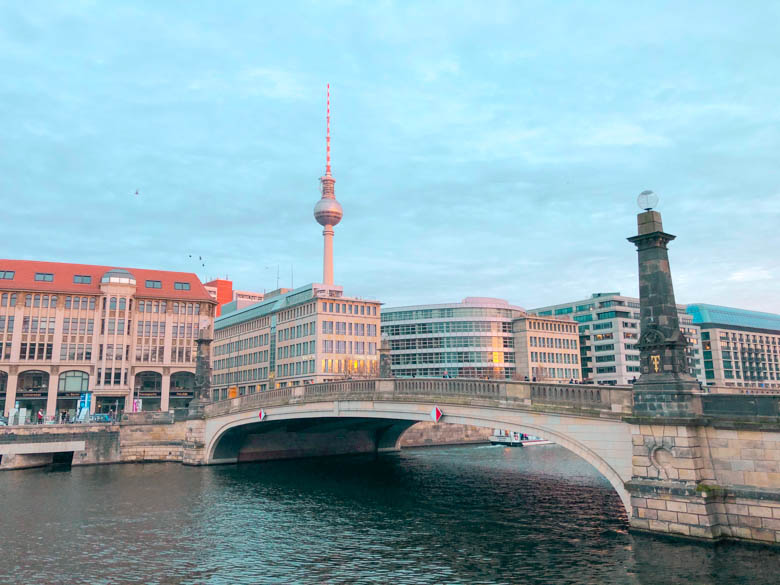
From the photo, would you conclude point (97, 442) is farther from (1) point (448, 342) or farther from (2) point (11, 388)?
(1) point (448, 342)

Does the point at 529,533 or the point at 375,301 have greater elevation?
the point at 375,301

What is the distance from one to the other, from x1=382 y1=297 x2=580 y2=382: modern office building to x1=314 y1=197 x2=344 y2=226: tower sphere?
32752 millimetres

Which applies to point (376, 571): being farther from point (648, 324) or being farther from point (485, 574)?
point (648, 324)

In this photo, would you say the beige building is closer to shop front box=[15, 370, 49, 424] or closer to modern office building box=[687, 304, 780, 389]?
modern office building box=[687, 304, 780, 389]

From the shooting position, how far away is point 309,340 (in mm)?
109375

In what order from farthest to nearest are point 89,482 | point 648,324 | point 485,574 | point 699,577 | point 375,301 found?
point 375,301 → point 89,482 → point 648,324 → point 485,574 → point 699,577

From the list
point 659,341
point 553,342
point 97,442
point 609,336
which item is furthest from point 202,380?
point 609,336

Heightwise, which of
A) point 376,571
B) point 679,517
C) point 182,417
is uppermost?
point 182,417

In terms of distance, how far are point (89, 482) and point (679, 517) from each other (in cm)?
4350

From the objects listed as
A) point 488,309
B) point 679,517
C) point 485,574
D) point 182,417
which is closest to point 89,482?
point 182,417

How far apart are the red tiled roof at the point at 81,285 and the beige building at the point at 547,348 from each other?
2662 inches

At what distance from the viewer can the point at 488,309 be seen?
434ft

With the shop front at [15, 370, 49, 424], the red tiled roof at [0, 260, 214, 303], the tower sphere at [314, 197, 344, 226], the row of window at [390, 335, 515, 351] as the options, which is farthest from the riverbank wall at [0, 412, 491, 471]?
the tower sphere at [314, 197, 344, 226]

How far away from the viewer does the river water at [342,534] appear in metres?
23.5
